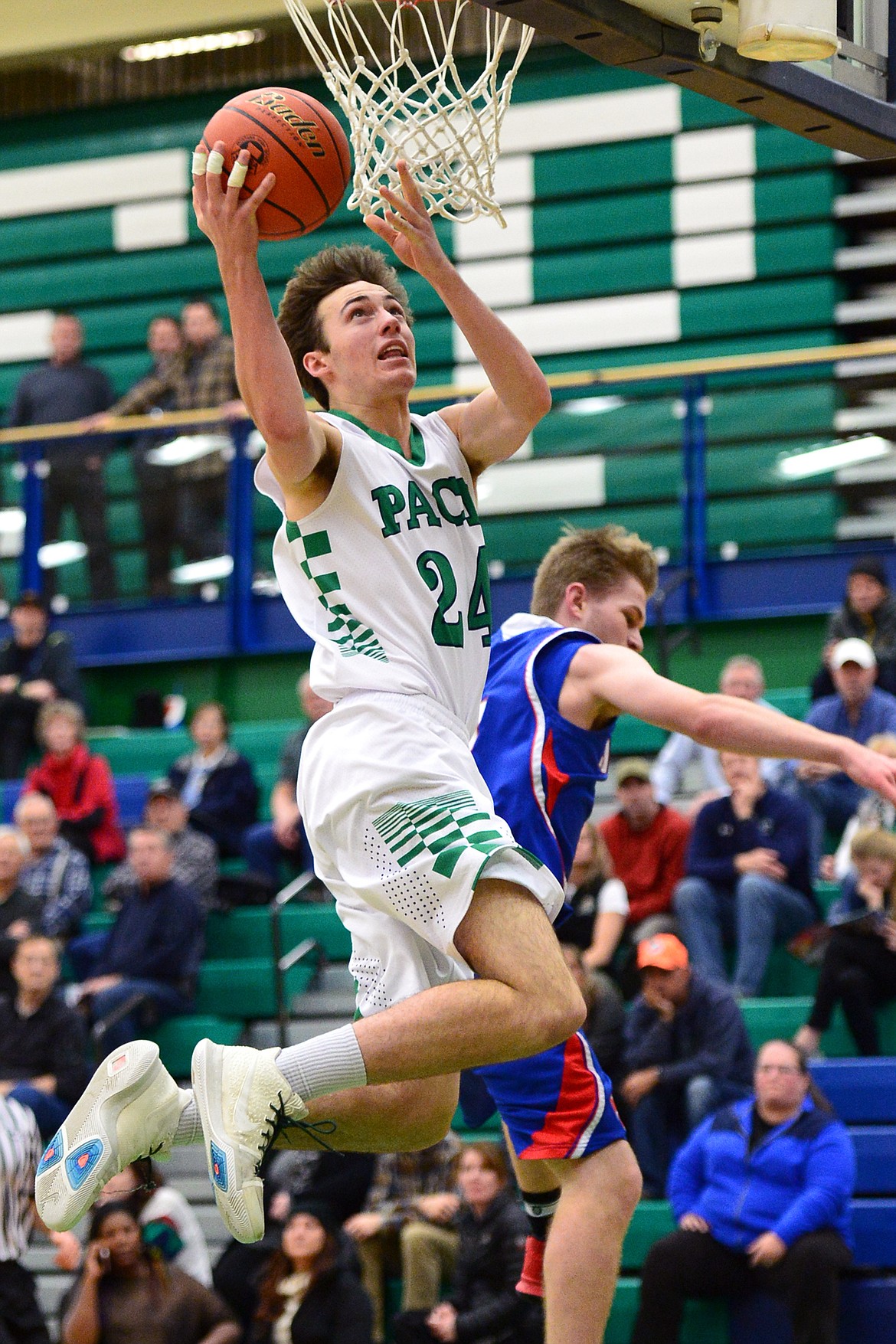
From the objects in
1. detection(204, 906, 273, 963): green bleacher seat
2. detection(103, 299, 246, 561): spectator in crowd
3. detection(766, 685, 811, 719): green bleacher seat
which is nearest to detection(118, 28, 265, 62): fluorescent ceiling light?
detection(103, 299, 246, 561): spectator in crowd

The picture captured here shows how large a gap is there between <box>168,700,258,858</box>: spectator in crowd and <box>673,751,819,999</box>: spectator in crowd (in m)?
3.04

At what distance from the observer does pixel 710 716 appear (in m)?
4.60

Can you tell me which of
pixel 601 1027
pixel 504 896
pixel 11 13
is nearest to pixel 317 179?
pixel 504 896

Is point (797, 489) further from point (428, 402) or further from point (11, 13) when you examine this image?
point (11, 13)

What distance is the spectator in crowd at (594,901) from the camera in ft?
30.7

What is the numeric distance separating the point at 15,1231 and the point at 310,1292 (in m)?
1.30

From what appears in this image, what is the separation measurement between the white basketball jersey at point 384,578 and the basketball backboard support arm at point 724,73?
1.07 m

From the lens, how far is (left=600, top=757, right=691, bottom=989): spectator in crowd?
384 inches

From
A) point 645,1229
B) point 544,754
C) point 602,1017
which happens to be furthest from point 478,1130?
point 544,754

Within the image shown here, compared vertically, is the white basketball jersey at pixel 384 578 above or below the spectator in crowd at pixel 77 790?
above

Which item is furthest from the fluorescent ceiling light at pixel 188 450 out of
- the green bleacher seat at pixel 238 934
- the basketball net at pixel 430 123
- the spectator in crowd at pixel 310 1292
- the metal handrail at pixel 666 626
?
the basketball net at pixel 430 123

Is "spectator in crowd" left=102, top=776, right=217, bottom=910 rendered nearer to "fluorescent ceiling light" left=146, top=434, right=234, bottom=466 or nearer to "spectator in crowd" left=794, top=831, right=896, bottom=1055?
"fluorescent ceiling light" left=146, top=434, right=234, bottom=466

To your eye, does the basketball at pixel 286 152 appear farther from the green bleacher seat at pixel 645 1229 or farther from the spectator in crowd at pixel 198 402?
the spectator in crowd at pixel 198 402

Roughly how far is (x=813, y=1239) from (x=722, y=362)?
19.1 feet
